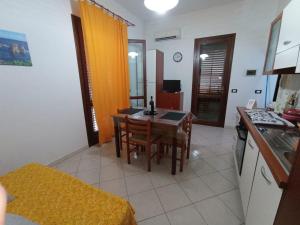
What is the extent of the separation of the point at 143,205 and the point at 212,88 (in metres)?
3.33

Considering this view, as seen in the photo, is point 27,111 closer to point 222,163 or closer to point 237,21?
point 222,163

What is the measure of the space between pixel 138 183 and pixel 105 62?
2.22 metres

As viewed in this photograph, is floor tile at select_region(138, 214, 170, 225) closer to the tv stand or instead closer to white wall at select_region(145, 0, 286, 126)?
the tv stand

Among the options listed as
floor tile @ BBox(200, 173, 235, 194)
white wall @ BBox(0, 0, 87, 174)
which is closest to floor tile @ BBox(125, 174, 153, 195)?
floor tile @ BBox(200, 173, 235, 194)

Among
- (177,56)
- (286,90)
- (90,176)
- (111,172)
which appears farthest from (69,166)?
(177,56)

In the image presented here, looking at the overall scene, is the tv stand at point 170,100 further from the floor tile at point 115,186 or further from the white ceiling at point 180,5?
the floor tile at point 115,186

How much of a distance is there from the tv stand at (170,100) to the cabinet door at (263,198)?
2.88 m

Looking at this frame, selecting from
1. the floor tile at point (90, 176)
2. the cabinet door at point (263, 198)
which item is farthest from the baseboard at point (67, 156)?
the cabinet door at point (263, 198)

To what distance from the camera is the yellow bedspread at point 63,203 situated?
854mm

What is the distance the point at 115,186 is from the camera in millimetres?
1880

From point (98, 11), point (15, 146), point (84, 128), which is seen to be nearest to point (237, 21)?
point (98, 11)

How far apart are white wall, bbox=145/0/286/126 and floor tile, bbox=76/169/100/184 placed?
123 inches

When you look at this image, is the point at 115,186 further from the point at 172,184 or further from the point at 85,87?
the point at 85,87

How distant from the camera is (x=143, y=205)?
1604mm
